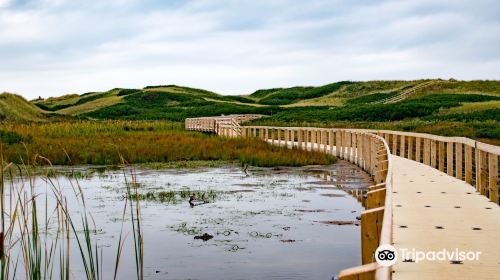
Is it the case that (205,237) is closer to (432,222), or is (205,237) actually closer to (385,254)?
(432,222)

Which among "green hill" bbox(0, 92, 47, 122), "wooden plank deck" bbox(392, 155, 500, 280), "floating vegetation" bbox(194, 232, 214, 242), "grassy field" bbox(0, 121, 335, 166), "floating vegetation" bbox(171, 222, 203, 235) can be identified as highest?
"green hill" bbox(0, 92, 47, 122)

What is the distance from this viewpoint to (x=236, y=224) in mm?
12469

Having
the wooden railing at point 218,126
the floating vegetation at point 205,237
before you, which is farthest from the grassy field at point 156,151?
the floating vegetation at point 205,237

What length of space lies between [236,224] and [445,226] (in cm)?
510

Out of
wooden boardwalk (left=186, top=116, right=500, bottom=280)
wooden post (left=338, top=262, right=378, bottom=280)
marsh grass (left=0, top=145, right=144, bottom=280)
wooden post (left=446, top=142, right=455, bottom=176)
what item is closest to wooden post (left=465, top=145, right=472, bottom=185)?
wooden boardwalk (left=186, top=116, right=500, bottom=280)

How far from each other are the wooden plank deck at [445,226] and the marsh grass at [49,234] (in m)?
2.39

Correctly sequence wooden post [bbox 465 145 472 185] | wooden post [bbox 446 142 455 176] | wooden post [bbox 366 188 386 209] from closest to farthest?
wooden post [bbox 366 188 386 209]
wooden post [bbox 465 145 472 185]
wooden post [bbox 446 142 455 176]

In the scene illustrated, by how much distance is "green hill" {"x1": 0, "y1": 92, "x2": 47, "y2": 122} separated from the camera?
6351cm

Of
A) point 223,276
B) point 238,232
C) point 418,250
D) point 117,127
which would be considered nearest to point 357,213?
point 238,232

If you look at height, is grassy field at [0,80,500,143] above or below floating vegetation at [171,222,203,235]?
above

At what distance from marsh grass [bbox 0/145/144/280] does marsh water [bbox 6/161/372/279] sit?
24cm

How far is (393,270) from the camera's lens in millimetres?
5805

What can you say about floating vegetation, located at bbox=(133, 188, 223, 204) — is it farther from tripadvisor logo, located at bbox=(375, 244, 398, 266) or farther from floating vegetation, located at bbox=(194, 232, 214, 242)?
tripadvisor logo, located at bbox=(375, 244, 398, 266)

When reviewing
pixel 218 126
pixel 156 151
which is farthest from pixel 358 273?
pixel 218 126
